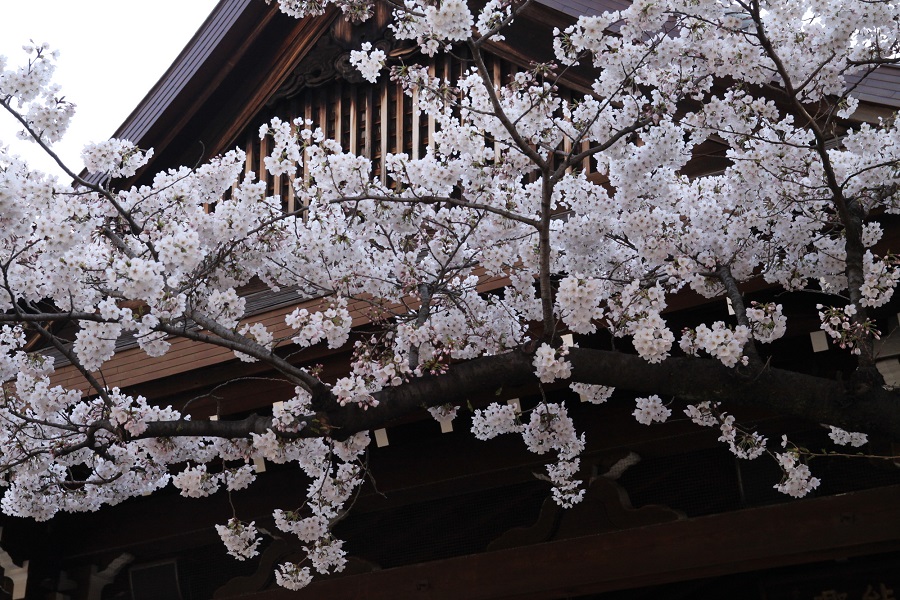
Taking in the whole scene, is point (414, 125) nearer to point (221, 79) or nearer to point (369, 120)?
point (369, 120)

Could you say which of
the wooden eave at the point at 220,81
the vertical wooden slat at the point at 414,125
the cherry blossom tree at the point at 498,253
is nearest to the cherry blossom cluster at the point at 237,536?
the cherry blossom tree at the point at 498,253

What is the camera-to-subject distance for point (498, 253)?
394 cm

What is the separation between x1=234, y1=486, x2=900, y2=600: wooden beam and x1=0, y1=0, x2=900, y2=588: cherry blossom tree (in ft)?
0.84

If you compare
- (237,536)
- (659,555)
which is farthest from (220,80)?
(659,555)

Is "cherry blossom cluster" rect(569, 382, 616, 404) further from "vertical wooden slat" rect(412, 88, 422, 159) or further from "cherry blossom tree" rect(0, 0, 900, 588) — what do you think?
"vertical wooden slat" rect(412, 88, 422, 159)

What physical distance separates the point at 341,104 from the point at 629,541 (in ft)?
11.8

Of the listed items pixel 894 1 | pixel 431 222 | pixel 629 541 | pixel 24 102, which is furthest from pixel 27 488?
pixel 894 1

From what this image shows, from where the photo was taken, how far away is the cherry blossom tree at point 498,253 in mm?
3418

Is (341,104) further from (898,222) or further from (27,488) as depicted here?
(898,222)

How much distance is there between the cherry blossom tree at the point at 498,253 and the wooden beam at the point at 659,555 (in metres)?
0.25

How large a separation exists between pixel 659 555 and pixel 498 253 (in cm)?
152

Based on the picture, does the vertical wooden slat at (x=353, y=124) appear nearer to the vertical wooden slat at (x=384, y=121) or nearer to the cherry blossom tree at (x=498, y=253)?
the vertical wooden slat at (x=384, y=121)

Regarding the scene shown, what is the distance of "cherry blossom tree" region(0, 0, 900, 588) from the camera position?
3418 mm

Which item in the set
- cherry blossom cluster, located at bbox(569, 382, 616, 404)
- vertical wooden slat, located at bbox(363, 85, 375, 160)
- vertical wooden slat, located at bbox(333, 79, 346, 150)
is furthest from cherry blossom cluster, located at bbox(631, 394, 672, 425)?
vertical wooden slat, located at bbox(333, 79, 346, 150)
